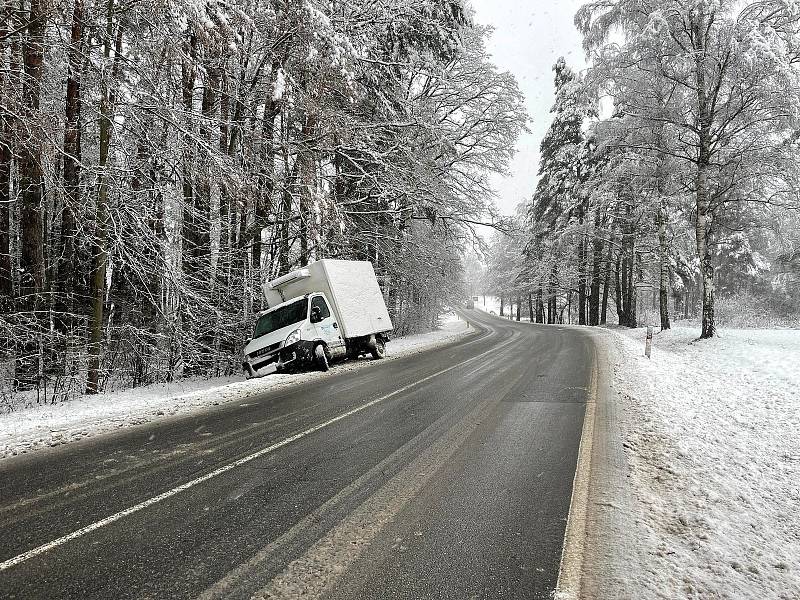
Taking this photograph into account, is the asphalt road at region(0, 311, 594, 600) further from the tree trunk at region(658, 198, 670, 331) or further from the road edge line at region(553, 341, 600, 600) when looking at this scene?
the tree trunk at region(658, 198, 670, 331)

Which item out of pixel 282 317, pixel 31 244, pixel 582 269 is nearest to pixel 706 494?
pixel 282 317

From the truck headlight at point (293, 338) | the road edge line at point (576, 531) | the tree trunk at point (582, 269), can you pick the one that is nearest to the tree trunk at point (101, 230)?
the truck headlight at point (293, 338)

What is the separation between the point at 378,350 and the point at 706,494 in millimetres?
11730

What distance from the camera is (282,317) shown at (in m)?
12.5

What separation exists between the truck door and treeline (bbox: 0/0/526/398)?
2.26 meters

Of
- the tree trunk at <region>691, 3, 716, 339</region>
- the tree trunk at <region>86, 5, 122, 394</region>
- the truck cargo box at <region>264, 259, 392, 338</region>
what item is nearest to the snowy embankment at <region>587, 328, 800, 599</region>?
the tree trunk at <region>691, 3, 716, 339</region>

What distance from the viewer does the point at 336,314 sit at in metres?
13.3

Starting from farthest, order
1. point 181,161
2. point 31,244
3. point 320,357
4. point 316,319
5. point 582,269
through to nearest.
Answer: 1. point 582,269
2. point 316,319
3. point 320,357
4. point 31,244
5. point 181,161

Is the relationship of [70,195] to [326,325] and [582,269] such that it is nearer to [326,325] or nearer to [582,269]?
[326,325]

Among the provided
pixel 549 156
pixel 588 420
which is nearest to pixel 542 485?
pixel 588 420

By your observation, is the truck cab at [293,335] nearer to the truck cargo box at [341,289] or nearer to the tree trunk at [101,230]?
the truck cargo box at [341,289]

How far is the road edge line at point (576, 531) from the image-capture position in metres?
2.75

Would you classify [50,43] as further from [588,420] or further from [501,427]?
[588,420]

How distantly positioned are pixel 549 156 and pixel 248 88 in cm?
2541
